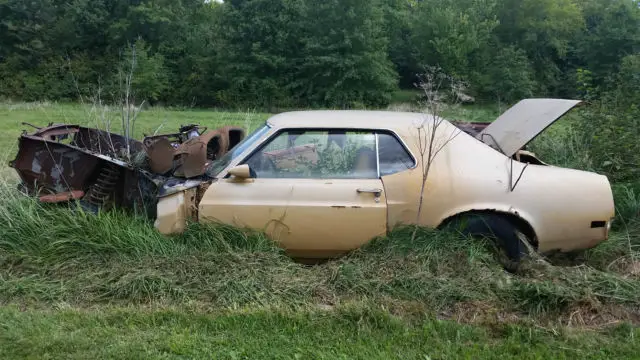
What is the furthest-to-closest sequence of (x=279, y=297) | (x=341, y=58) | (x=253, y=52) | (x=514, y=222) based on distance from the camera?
(x=253, y=52), (x=341, y=58), (x=514, y=222), (x=279, y=297)

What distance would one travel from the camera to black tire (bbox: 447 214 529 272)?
14.2 ft

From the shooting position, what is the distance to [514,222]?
14.3 feet

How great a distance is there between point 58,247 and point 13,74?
44.5m

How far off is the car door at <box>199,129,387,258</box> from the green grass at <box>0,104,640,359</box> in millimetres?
156

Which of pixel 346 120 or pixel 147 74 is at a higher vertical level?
pixel 147 74

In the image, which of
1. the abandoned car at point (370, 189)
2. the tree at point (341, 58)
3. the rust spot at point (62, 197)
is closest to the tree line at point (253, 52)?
the tree at point (341, 58)

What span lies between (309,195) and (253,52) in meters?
39.5

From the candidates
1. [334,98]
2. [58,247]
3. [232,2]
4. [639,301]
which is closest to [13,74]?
[232,2]

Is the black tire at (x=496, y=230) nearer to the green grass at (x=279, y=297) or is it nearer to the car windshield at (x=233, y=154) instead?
the green grass at (x=279, y=297)

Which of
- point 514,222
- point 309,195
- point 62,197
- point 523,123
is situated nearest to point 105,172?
point 62,197

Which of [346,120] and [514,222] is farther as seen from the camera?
[346,120]

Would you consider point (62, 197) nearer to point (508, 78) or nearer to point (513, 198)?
point (513, 198)

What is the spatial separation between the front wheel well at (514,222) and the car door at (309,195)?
0.61m

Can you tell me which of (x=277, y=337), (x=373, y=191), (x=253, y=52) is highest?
(x=253, y=52)
